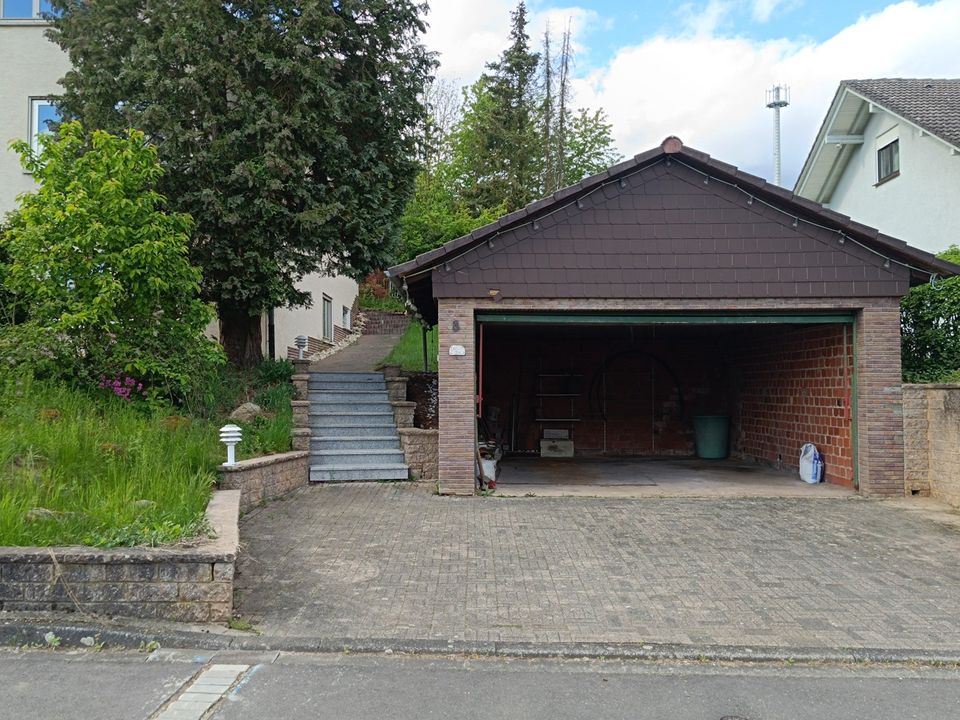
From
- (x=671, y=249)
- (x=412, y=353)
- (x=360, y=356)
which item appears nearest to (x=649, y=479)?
(x=671, y=249)

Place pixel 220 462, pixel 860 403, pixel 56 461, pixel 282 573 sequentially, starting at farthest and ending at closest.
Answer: pixel 860 403 < pixel 220 462 < pixel 56 461 < pixel 282 573

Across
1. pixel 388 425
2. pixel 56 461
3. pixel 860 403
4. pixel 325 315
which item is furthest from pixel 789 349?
pixel 325 315

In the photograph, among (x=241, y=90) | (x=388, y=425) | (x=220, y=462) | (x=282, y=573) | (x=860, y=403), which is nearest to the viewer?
(x=282, y=573)

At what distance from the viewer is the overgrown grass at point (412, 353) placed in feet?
50.6

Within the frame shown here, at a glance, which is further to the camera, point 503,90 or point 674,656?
point 503,90

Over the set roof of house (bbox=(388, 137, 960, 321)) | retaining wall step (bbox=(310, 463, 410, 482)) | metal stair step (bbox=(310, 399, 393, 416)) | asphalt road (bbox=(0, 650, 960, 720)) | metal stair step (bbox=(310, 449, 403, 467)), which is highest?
roof of house (bbox=(388, 137, 960, 321))

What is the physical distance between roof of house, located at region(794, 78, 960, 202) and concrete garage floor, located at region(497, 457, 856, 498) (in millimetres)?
7993

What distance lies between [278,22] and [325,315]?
461 inches

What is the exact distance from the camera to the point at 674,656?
15.0 ft

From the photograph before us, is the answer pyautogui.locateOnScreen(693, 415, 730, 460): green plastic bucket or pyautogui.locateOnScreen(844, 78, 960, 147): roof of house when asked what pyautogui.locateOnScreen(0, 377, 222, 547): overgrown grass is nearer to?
pyautogui.locateOnScreen(693, 415, 730, 460): green plastic bucket

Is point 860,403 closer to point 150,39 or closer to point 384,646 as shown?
point 384,646

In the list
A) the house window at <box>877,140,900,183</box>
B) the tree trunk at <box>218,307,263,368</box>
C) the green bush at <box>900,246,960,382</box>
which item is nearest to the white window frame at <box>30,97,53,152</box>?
the tree trunk at <box>218,307,263,368</box>

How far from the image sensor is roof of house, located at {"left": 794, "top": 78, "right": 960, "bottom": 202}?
15.6m

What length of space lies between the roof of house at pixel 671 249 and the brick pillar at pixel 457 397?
1.19 ft
